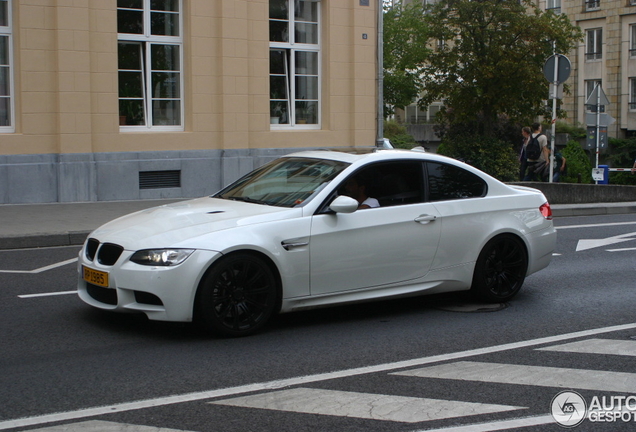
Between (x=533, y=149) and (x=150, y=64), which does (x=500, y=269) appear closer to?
(x=150, y=64)

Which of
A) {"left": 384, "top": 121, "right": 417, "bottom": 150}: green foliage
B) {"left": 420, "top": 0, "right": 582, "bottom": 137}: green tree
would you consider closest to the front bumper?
{"left": 420, "top": 0, "right": 582, "bottom": 137}: green tree

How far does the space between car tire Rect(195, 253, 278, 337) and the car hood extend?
0.32 meters

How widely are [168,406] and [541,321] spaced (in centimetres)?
375

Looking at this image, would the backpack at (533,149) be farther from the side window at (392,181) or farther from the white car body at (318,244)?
the side window at (392,181)

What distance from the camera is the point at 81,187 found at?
644 inches

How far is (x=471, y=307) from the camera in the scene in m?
7.79

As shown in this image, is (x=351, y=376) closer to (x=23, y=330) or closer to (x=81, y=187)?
(x=23, y=330)

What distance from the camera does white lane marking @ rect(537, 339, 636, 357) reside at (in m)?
6.20

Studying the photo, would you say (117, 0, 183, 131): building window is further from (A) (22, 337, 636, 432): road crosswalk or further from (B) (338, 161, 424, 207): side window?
(A) (22, 337, 636, 432): road crosswalk

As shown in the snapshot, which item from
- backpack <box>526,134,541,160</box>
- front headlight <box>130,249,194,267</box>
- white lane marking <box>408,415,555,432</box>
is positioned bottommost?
white lane marking <box>408,415,555,432</box>

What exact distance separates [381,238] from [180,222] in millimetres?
1714

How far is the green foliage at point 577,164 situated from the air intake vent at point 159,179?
98.1ft

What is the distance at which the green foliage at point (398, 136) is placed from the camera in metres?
54.5

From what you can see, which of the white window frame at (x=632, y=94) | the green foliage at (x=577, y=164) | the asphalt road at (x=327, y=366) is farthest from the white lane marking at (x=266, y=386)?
the white window frame at (x=632, y=94)
